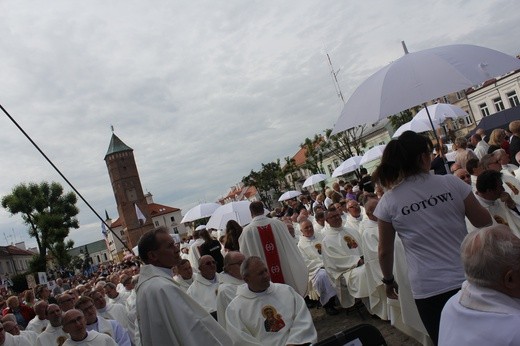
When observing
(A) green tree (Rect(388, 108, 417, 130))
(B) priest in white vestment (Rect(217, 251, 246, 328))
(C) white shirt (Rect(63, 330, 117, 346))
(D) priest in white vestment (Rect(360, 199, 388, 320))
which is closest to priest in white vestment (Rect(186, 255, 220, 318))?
(B) priest in white vestment (Rect(217, 251, 246, 328))

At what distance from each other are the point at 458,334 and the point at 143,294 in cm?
229

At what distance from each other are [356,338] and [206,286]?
187 inches

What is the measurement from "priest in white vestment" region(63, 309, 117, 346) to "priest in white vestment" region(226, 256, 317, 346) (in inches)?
75.6

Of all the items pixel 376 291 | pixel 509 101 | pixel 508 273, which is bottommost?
pixel 376 291

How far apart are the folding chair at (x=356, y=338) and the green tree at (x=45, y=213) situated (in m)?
51.2

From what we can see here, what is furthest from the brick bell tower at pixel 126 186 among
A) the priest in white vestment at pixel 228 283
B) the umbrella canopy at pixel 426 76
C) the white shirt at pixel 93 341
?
the umbrella canopy at pixel 426 76

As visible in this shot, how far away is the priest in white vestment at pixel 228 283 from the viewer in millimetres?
5977

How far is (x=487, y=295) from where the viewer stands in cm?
195

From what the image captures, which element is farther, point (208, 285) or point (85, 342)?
point (208, 285)

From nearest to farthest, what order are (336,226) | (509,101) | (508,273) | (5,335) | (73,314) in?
(508,273) < (73,314) < (5,335) < (336,226) < (509,101)

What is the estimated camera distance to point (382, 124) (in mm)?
62375

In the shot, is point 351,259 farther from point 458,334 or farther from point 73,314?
point 458,334

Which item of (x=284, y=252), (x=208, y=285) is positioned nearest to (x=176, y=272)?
(x=208, y=285)

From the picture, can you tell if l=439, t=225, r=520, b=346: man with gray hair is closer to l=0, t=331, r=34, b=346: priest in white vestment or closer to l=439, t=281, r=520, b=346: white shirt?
l=439, t=281, r=520, b=346: white shirt
